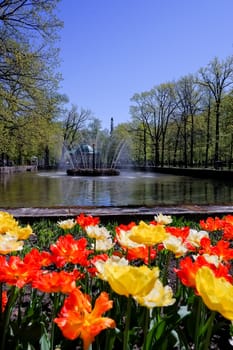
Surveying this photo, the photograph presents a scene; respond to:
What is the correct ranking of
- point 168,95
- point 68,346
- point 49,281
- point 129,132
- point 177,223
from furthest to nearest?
point 129,132 < point 168,95 < point 177,223 < point 68,346 < point 49,281

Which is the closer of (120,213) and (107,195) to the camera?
(120,213)

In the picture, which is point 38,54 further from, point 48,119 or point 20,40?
point 48,119

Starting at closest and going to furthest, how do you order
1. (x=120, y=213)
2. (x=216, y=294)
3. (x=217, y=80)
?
(x=216, y=294) < (x=120, y=213) < (x=217, y=80)

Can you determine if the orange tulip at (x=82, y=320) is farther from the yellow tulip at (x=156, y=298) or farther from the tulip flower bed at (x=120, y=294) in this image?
the yellow tulip at (x=156, y=298)

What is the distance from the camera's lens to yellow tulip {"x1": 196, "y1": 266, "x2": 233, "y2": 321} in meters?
0.90

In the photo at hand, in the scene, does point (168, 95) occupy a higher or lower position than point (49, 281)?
higher

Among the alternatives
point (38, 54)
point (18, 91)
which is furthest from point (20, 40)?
point (18, 91)

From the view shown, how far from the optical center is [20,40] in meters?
17.7

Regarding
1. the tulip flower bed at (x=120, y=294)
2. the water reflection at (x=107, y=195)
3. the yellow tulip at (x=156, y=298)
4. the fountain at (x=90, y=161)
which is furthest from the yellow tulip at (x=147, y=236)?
the fountain at (x=90, y=161)

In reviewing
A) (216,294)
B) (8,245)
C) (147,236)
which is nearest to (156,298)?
(216,294)

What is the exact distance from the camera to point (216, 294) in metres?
0.91

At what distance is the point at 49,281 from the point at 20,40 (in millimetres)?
18276

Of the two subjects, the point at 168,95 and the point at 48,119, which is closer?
the point at 48,119

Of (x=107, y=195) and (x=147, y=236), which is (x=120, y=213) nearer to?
(x=147, y=236)
